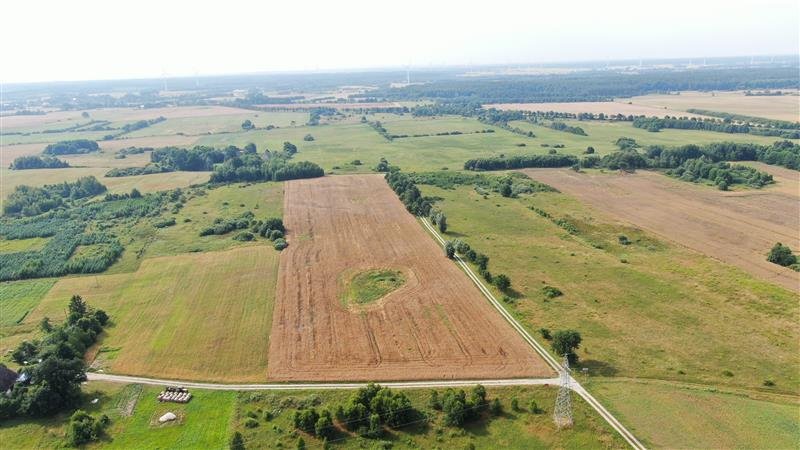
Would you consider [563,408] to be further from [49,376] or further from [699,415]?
[49,376]

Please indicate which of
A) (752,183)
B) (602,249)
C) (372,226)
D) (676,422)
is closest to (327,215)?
(372,226)

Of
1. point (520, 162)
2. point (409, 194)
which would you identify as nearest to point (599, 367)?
point (409, 194)

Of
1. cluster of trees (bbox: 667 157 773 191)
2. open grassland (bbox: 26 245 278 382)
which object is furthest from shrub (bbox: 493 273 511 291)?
cluster of trees (bbox: 667 157 773 191)

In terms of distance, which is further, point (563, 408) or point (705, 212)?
point (705, 212)

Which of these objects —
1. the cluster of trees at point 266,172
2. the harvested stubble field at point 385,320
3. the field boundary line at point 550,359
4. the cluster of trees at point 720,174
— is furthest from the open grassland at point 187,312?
the cluster of trees at point 720,174

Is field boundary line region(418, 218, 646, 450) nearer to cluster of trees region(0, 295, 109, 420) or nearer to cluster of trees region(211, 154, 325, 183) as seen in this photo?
cluster of trees region(0, 295, 109, 420)
